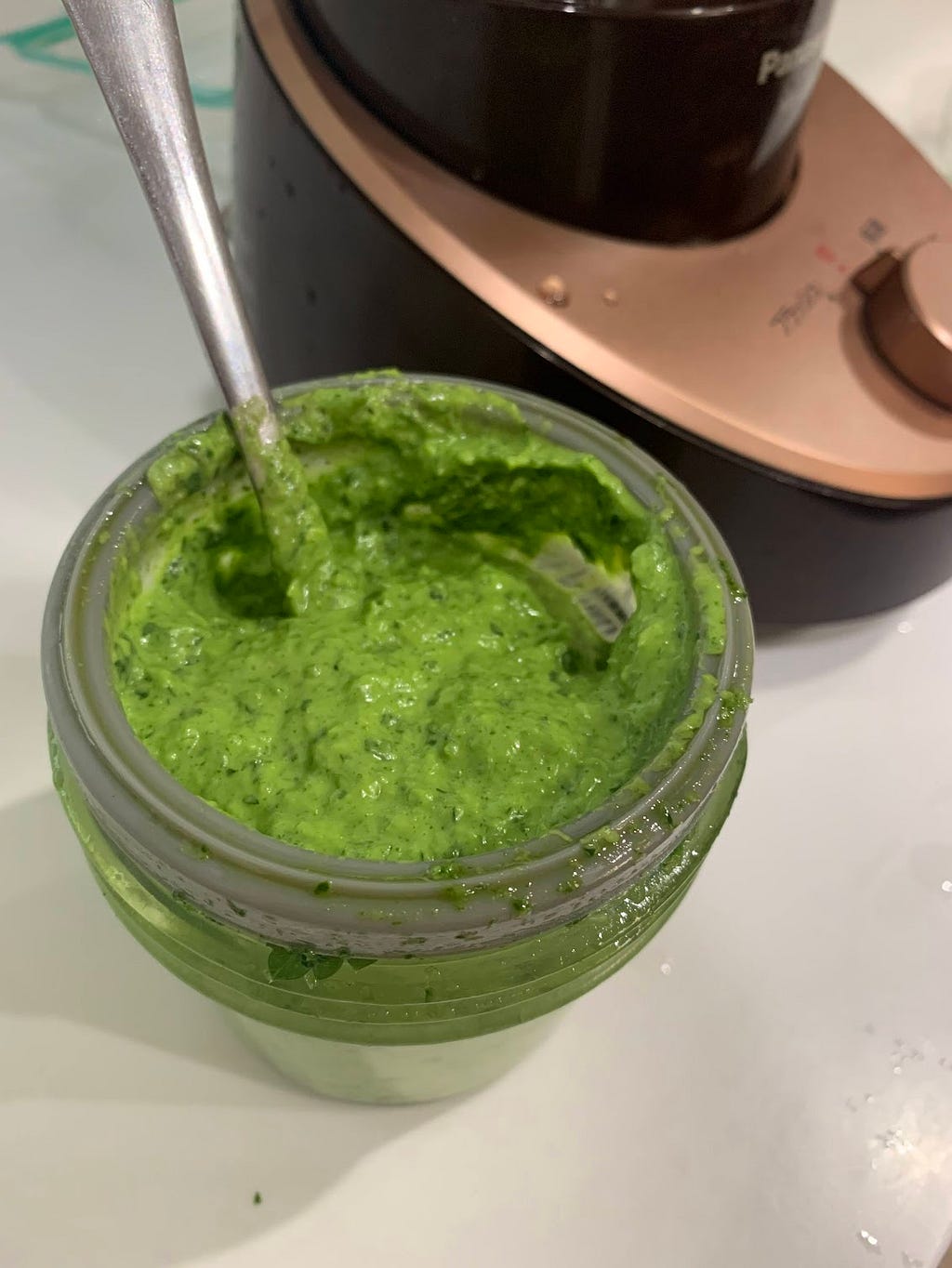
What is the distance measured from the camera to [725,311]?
0.52 meters

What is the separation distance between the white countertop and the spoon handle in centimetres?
24

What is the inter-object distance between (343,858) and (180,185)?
0.94 feet

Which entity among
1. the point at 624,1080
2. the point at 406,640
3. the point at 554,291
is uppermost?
the point at 554,291

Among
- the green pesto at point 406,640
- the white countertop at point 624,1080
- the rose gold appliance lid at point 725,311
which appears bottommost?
the white countertop at point 624,1080

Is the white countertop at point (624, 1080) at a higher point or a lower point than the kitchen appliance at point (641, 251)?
lower

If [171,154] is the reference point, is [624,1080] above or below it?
below

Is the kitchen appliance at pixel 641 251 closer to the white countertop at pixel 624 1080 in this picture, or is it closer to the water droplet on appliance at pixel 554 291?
the water droplet on appliance at pixel 554 291

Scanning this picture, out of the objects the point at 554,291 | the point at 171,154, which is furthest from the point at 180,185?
the point at 554,291

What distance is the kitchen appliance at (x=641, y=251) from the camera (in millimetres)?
469

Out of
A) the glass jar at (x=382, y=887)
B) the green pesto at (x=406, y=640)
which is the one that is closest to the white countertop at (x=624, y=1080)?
the glass jar at (x=382, y=887)

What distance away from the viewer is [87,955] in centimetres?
48

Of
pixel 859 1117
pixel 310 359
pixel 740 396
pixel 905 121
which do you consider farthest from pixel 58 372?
pixel 905 121

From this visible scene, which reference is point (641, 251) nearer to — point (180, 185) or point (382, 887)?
point (180, 185)

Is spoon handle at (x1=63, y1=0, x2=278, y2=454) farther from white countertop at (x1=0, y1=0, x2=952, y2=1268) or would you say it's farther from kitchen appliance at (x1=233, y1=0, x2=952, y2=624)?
white countertop at (x1=0, y1=0, x2=952, y2=1268)
